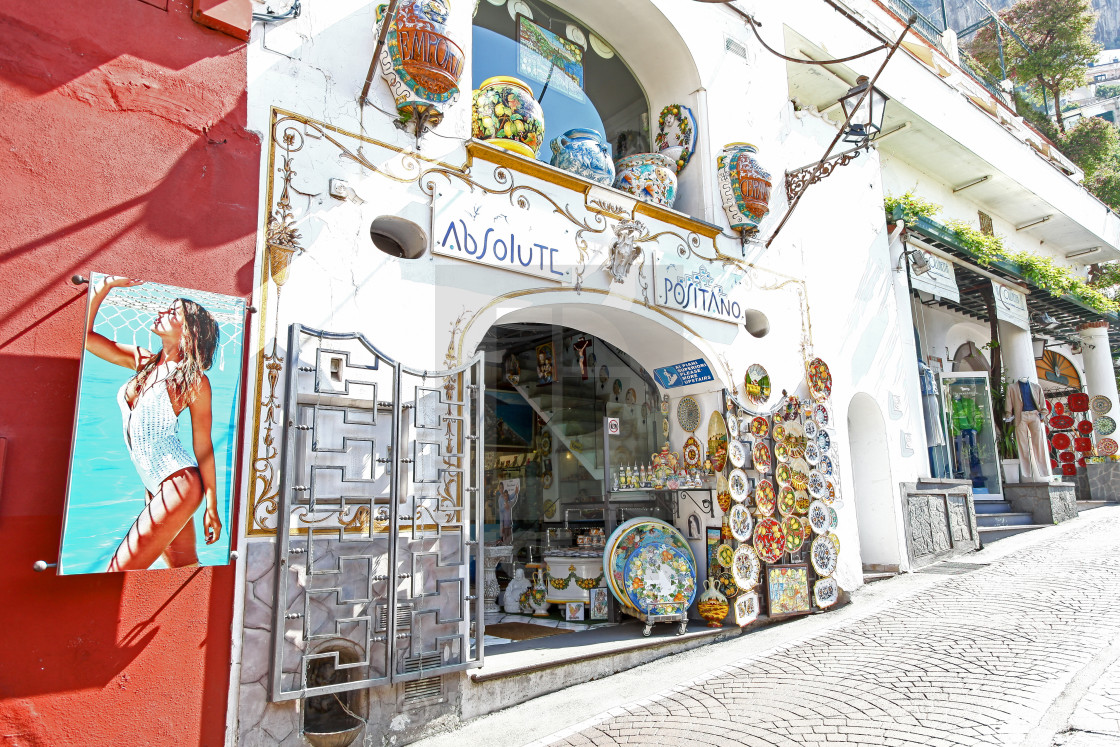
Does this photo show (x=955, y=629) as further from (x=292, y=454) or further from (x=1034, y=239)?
(x=1034, y=239)

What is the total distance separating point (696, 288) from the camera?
6895 mm

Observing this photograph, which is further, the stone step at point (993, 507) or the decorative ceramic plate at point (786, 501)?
the stone step at point (993, 507)

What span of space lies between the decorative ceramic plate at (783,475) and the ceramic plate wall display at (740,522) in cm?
55

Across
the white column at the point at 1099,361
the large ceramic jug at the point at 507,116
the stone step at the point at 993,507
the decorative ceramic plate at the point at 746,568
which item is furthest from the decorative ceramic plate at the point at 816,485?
the white column at the point at 1099,361

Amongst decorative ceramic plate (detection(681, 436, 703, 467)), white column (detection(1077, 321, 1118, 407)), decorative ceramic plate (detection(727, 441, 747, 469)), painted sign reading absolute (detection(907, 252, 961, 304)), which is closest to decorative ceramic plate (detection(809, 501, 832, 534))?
decorative ceramic plate (detection(727, 441, 747, 469))

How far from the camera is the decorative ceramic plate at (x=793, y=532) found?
6.80 metres

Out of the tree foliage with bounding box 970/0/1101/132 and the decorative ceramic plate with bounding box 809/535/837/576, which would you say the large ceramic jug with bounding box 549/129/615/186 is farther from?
the tree foliage with bounding box 970/0/1101/132

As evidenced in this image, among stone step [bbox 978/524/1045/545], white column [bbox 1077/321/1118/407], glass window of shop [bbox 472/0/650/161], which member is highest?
glass window of shop [bbox 472/0/650/161]

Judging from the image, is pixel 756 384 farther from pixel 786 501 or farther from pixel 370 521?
pixel 370 521

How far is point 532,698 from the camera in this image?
491cm

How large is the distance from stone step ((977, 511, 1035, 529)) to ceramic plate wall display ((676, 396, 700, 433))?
7654 millimetres

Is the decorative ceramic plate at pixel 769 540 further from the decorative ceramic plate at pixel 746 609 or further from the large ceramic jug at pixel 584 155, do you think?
the large ceramic jug at pixel 584 155

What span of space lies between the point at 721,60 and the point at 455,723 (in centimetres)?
705

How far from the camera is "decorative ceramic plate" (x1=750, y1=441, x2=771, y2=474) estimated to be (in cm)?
677
